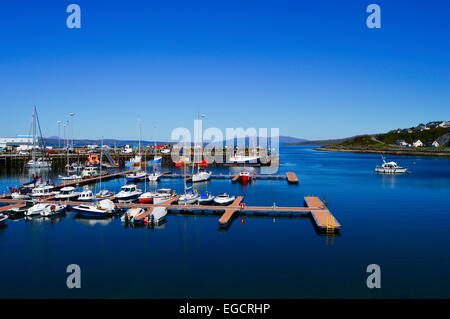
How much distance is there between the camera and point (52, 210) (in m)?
34.8

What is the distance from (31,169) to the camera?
8481 centimetres

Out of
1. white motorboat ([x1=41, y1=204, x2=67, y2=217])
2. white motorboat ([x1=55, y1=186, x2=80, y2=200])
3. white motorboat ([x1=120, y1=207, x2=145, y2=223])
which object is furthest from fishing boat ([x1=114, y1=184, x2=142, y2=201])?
white motorboat ([x1=120, y1=207, x2=145, y2=223])

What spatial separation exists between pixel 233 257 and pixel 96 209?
1721cm

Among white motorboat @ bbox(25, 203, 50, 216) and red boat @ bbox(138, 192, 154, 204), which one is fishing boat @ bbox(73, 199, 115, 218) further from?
red boat @ bbox(138, 192, 154, 204)

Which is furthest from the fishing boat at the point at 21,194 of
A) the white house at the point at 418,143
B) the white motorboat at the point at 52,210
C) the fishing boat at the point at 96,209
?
the white house at the point at 418,143

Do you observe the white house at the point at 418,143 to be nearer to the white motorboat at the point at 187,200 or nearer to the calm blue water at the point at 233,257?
the calm blue water at the point at 233,257

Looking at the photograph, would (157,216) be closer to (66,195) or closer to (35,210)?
(35,210)

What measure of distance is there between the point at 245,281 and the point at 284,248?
6648 mm

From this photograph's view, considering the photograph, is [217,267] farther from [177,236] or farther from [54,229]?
[54,229]

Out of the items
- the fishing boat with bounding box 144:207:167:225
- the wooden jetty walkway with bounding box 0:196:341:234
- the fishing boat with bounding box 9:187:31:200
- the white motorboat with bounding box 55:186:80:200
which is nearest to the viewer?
the fishing boat with bounding box 144:207:167:225

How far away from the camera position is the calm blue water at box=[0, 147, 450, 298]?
61.6ft

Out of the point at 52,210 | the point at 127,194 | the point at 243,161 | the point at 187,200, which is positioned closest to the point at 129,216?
the point at 187,200

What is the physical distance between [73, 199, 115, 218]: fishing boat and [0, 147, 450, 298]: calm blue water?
1.28 meters
